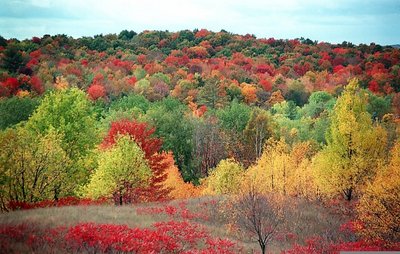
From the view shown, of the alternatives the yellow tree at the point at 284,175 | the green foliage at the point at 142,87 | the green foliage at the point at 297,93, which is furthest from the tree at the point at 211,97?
the yellow tree at the point at 284,175

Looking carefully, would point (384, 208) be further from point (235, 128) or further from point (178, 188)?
point (235, 128)

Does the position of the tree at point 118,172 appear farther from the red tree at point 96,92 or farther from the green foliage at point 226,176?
the red tree at point 96,92

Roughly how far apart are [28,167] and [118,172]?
6.74 m

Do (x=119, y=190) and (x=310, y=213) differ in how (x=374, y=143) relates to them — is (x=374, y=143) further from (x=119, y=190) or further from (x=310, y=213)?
(x=119, y=190)

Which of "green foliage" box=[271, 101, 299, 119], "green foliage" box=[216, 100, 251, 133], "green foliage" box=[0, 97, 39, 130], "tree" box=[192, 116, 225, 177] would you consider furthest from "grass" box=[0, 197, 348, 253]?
"green foliage" box=[271, 101, 299, 119]

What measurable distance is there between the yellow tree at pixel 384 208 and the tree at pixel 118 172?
1748 centimetres

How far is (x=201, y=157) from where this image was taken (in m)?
72.4

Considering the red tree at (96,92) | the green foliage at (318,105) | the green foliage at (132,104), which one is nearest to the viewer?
the green foliage at (132,104)

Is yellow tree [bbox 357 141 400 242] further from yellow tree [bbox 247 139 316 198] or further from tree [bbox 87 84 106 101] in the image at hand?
tree [bbox 87 84 106 101]

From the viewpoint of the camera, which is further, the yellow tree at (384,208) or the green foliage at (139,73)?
the green foliage at (139,73)

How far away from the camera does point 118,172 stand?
1299 inches

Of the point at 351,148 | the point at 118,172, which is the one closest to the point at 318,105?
the point at 351,148

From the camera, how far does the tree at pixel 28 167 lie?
95.0 feet

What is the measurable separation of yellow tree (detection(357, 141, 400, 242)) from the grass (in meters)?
3.35
